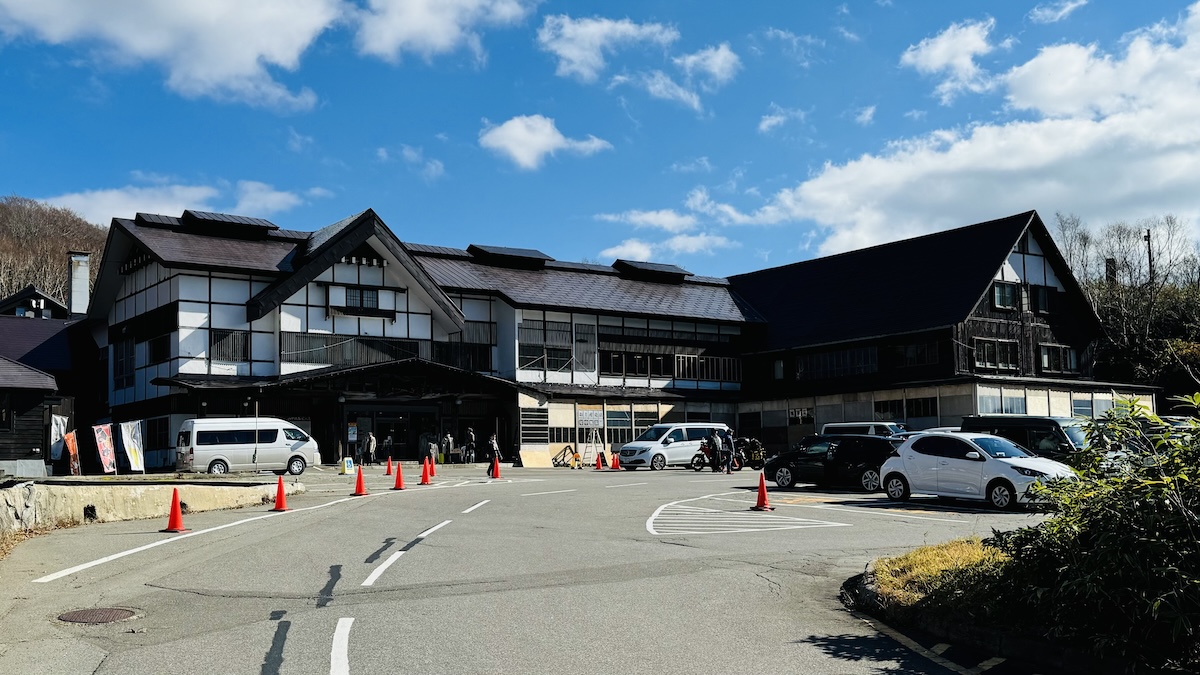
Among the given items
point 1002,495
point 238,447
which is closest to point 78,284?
point 238,447

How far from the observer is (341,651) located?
8.00 meters

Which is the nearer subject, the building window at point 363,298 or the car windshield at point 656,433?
the car windshield at point 656,433

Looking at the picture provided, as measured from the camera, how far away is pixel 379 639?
27.8 feet

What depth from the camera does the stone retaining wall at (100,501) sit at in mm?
15652

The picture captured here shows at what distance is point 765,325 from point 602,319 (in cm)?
952

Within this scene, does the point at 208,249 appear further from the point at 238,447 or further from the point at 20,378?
the point at 238,447

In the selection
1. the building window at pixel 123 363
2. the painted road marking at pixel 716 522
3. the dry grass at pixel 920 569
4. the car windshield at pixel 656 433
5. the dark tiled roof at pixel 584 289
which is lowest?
the painted road marking at pixel 716 522

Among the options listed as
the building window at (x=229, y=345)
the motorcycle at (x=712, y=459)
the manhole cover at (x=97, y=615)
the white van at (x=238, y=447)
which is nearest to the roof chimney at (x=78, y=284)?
the building window at (x=229, y=345)

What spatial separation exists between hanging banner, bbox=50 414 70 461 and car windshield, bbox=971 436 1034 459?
3817 centimetres

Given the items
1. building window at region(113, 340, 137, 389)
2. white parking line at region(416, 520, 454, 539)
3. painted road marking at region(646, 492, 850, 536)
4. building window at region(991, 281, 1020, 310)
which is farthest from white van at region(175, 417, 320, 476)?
building window at region(991, 281, 1020, 310)

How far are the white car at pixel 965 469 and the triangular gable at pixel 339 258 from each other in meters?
28.6

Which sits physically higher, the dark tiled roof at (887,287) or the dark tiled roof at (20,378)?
the dark tiled roof at (887,287)

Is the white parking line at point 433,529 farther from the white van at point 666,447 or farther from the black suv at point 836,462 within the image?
the white van at point 666,447

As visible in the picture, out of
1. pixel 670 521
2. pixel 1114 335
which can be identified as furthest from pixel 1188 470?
pixel 1114 335
